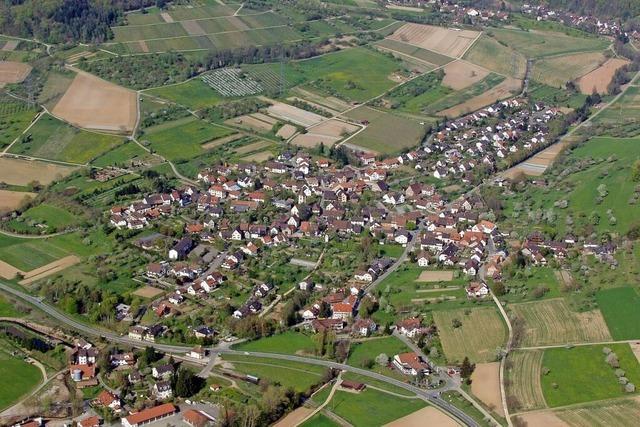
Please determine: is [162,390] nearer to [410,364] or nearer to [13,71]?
[410,364]

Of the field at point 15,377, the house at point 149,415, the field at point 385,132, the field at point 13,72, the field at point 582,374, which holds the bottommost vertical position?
the field at point 13,72

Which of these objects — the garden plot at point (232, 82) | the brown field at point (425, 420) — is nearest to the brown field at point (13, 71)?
the garden plot at point (232, 82)

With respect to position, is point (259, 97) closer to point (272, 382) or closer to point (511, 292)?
point (511, 292)

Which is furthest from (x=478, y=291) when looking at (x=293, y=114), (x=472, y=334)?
(x=293, y=114)

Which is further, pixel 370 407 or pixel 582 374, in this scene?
pixel 582 374

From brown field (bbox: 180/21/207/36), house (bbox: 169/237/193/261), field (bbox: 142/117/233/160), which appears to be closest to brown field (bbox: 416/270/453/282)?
house (bbox: 169/237/193/261)

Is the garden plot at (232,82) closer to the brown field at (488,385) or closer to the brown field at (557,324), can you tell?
the brown field at (557,324)

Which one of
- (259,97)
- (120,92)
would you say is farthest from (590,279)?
(120,92)
